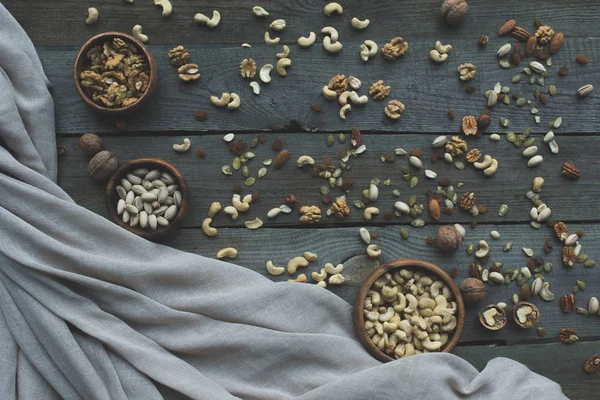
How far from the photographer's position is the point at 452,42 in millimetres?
1051

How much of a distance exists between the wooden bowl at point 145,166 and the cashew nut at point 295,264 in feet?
0.66

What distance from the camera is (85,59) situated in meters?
0.96

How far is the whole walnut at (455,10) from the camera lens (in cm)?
102

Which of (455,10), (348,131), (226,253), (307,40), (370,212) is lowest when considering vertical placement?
(226,253)

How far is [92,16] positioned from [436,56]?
62cm

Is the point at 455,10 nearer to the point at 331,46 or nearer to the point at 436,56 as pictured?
the point at 436,56

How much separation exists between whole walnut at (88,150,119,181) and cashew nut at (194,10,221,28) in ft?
0.93

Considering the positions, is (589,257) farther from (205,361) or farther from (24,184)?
(24,184)

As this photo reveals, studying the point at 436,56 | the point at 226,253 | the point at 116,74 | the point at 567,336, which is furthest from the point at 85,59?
the point at 567,336

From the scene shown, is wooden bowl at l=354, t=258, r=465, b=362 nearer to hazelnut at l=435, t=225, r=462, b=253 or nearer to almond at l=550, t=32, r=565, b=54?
hazelnut at l=435, t=225, r=462, b=253

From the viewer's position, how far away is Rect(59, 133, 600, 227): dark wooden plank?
997mm

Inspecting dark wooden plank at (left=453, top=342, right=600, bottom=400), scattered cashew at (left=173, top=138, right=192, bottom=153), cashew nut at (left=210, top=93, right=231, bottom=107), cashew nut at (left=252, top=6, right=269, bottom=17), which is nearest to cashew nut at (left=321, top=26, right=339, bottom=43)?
cashew nut at (left=252, top=6, right=269, bottom=17)

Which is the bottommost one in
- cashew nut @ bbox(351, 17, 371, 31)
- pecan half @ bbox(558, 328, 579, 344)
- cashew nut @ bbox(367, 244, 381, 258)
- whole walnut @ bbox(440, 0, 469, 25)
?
pecan half @ bbox(558, 328, 579, 344)

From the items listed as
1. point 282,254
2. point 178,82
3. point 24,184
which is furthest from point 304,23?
point 24,184
